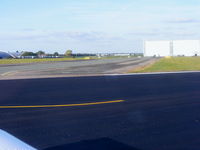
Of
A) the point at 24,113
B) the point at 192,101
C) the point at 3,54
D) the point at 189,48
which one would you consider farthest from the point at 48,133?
the point at 3,54

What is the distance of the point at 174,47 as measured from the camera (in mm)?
96688

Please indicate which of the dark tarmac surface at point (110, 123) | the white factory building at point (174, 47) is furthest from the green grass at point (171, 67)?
the white factory building at point (174, 47)

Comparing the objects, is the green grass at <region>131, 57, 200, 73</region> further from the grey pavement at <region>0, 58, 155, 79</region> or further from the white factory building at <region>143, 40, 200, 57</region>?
the white factory building at <region>143, 40, 200, 57</region>

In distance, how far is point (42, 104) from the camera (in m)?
11.8

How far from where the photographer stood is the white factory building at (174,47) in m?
93.7

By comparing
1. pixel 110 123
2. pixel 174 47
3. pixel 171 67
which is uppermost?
pixel 174 47

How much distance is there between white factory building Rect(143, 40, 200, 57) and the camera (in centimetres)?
9371

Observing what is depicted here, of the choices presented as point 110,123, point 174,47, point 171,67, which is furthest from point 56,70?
point 174,47

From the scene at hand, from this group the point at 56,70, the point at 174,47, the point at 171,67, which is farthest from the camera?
the point at 174,47

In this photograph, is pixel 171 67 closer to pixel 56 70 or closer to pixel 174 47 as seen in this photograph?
pixel 56 70

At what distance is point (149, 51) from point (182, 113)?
320 feet

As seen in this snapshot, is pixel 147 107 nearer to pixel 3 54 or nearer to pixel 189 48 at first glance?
pixel 189 48

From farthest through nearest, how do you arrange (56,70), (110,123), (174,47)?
(174,47) → (56,70) → (110,123)

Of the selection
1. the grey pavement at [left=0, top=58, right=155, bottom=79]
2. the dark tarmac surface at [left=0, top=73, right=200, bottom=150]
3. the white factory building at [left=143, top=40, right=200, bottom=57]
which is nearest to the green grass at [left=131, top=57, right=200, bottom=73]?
the grey pavement at [left=0, top=58, right=155, bottom=79]
